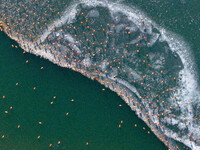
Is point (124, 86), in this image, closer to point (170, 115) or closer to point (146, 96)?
point (146, 96)

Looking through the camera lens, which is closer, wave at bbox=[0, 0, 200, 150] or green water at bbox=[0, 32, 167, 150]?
wave at bbox=[0, 0, 200, 150]

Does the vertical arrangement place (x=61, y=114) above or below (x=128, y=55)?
below

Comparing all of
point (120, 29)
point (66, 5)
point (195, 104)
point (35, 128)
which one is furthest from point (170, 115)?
point (66, 5)

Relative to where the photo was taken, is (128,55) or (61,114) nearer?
(128,55)

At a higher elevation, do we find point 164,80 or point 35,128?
point 164,80

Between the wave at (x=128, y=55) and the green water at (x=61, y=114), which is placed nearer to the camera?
the wave at (x=128, y=55)
